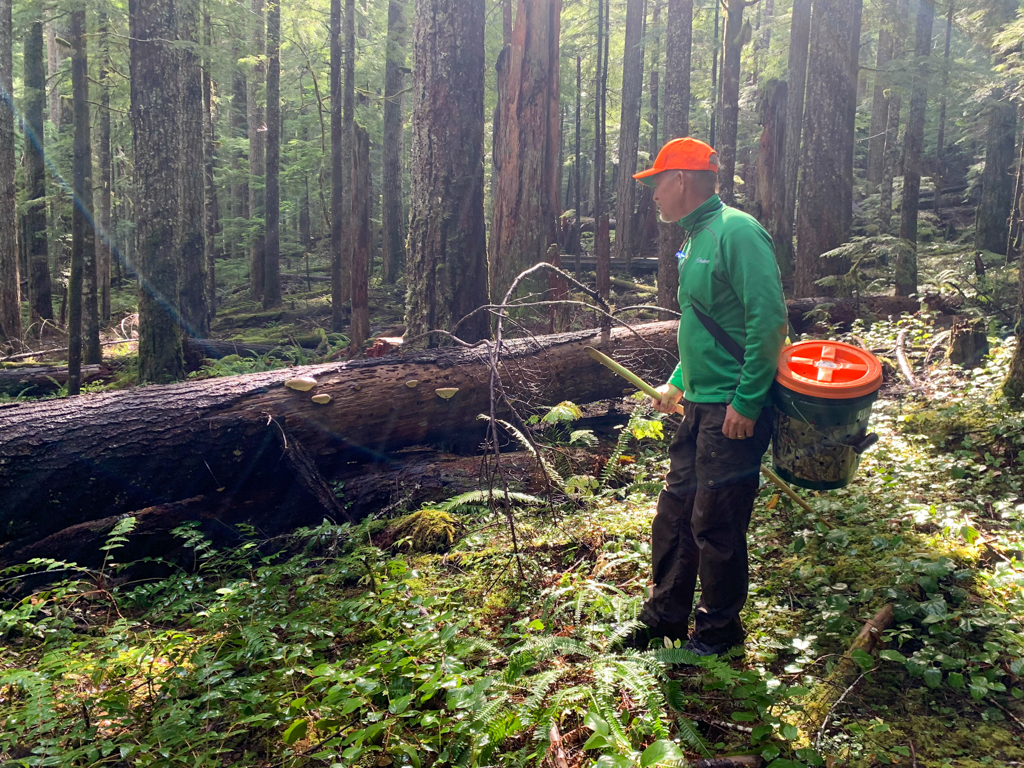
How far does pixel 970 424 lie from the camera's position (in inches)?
240

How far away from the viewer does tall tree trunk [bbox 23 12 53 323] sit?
655 inches

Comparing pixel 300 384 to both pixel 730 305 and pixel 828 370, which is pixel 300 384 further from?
pixel 828 370

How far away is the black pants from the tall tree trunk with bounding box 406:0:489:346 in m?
5.06

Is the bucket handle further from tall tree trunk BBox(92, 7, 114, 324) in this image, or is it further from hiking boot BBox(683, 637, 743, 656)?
tall tree trunk BBox(92, 7, 114, 324)

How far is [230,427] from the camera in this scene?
5.88 metres

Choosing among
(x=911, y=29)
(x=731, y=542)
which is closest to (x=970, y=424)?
(x=731, y=542)

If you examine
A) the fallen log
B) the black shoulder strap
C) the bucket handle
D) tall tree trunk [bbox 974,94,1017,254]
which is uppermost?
tall tree trunk [bbox 974,94,1017,254]

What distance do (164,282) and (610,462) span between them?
24.2 ft

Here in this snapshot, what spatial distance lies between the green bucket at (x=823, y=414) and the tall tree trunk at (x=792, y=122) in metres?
11.3

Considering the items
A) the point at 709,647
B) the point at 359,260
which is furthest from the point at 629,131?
the point at 709,647

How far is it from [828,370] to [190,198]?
1014cm

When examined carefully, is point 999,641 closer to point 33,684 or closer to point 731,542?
point 731,542

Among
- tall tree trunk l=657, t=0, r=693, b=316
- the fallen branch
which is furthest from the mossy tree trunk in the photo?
the fallen branch

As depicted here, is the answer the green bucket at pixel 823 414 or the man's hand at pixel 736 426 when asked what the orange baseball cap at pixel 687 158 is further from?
the man's hand at pixel 736 426
